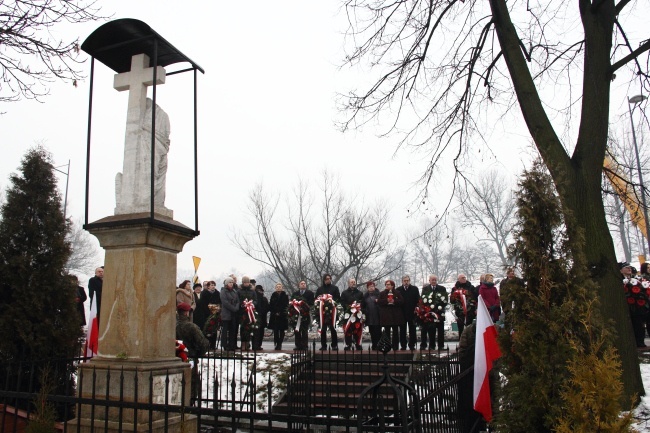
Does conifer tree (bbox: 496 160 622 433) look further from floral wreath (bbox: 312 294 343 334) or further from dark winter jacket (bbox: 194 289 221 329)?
dark winter jacket (bbox: 194 289 221 329)

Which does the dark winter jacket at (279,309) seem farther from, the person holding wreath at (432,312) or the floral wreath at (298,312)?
the person holding wreath at (432,312)

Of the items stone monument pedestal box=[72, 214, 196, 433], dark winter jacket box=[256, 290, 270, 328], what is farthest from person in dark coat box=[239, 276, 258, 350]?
stone monument pedestal box=[72, 214, 196, 433]

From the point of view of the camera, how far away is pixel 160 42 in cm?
626

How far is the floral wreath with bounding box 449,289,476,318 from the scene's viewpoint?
12.8 meters

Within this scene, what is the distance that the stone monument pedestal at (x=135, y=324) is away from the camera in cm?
524

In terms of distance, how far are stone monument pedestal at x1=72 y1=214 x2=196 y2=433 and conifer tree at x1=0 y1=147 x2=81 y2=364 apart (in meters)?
2.15

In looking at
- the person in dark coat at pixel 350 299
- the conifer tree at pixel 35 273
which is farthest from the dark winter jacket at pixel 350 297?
the conifer tree at pixel 35 273

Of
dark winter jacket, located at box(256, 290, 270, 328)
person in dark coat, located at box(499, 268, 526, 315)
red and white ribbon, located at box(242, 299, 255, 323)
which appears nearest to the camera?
person in dark coat, located at box(499, 268, 526, 315)

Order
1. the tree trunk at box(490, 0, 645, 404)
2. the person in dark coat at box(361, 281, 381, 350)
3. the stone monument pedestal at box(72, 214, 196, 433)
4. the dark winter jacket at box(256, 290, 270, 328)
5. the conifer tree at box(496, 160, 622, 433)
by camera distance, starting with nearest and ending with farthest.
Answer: the conifer tree at box(496, 160, 622, 433) → the stone monument pedestal at box(72, 214, 196, 433) → the tree trunk at box(490, 0, 645, 404) → the person in dark coat at box(361, 281, 381, 350) → the dark winter jacket at box(256, 290, 270, 328)

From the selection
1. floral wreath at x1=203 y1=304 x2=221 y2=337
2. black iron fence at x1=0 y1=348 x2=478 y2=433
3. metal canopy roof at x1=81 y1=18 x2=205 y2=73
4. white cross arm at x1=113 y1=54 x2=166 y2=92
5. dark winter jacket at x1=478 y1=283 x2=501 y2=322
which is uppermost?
metal canopy roof at x1=81 y1=18 x2=205 y2=73

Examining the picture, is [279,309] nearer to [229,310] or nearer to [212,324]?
[229,310]

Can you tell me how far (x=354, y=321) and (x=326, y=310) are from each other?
30.8 inches

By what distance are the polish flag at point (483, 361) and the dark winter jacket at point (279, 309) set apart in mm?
8572

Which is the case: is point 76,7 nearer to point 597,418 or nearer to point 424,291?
point 597,418
